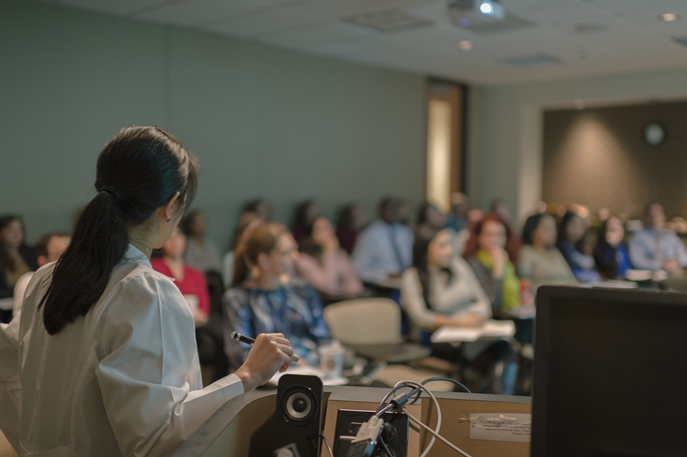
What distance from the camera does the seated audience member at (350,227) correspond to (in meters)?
7.11

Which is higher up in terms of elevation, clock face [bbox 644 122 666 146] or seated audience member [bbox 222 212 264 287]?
clock face [bbox 644 122 666 146]

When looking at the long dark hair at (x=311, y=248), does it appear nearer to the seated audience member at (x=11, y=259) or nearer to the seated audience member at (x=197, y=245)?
the seated audience member at (x=197, y=245)

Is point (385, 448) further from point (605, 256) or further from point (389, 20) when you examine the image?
point (605, 256)

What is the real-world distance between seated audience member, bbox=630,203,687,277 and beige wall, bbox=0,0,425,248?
2.70 m

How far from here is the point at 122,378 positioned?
115cm

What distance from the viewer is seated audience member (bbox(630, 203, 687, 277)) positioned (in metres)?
6.64

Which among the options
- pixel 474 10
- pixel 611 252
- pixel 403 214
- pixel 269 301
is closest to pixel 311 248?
pixel 403 214

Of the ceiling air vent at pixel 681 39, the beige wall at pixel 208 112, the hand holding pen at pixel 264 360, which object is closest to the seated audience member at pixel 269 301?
the beige wall at pixel 208 112

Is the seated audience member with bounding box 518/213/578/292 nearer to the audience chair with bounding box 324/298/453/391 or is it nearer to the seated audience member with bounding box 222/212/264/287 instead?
the audience chair with bounding box 324/298/453/391

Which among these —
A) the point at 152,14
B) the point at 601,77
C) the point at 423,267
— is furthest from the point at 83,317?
the point at 601,77

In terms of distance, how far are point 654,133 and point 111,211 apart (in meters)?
9.18

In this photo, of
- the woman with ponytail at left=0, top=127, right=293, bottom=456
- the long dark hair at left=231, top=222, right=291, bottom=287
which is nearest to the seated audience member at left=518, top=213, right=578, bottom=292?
the long dark hair at left=231, top=222, right=291, bottom=287

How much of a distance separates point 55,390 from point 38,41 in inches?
163

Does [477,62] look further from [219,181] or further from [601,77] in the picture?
[219,181]
